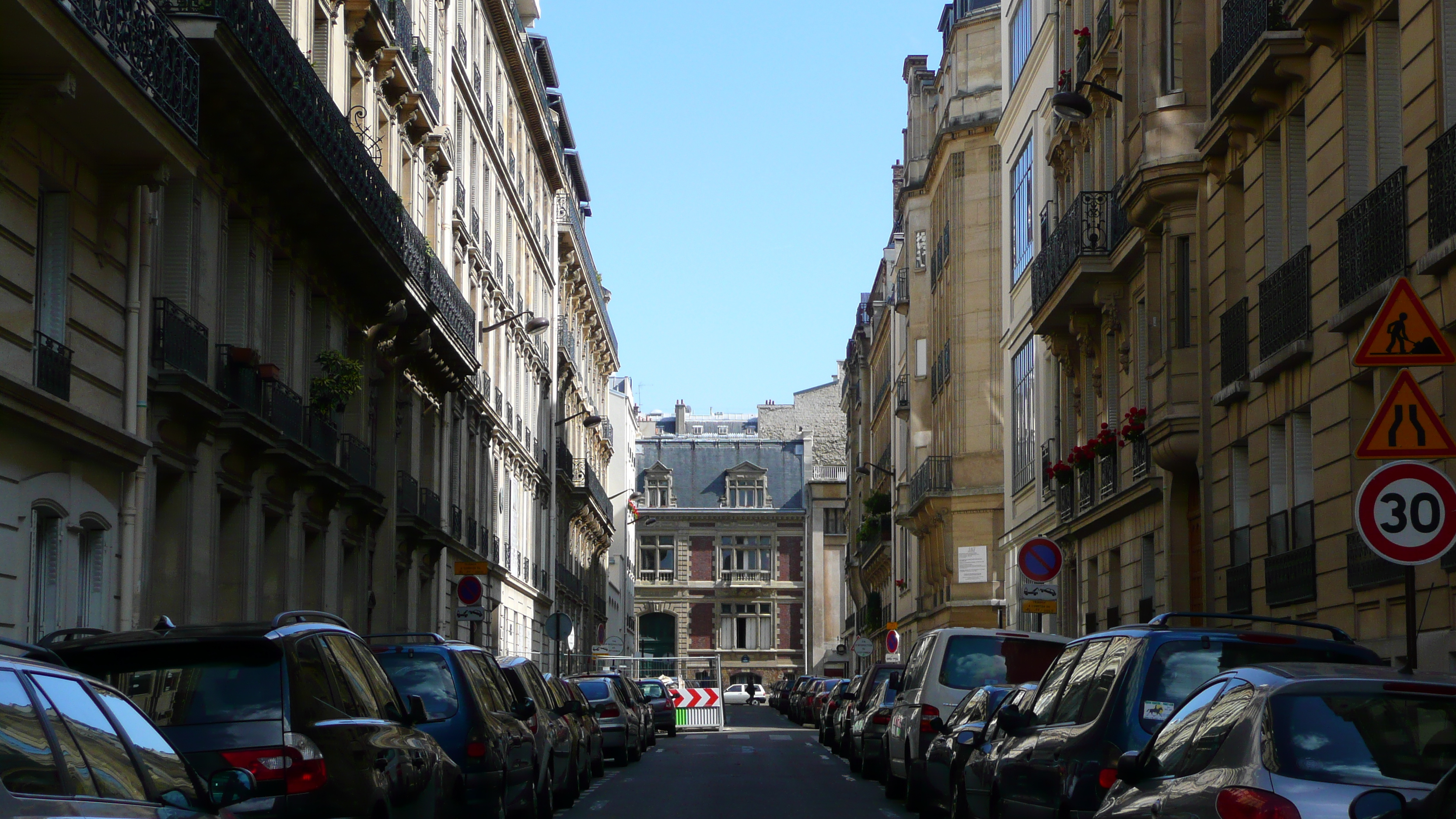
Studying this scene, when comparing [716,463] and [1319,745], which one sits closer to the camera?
[1319,745]

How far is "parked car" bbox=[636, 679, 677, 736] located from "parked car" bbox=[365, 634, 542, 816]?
32.2 meters

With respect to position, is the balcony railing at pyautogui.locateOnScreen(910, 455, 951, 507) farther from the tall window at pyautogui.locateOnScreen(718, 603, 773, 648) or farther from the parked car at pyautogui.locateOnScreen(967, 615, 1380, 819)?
the tall window at pyautogui.locateOnScreen(718, 603, 773, 648)

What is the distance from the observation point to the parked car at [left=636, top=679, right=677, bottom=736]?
49.1 meters

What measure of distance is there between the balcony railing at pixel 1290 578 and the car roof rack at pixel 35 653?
51.9ft

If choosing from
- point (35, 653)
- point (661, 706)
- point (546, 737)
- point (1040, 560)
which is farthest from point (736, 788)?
point (661, 706)

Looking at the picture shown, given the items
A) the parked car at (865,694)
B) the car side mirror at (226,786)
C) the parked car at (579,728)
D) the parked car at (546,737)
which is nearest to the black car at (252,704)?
the car side mirror at (226,786)

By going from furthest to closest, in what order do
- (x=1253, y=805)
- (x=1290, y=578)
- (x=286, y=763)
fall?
(x=1290, y=578) < (x=286, y=763) < (x=1253, y=805)

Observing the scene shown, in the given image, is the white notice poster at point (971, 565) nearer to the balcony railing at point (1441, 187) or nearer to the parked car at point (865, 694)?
the parked car at point (865, 694)

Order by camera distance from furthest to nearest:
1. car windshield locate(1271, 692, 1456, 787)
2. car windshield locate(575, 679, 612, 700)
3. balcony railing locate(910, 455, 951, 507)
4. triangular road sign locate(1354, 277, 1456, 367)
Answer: balcony railing locate(910, 455, 951, 507) < car windshield locate(575, 679, 612, 700) < triangular road sign locate(1354, 277, 1456, 367) < car windshield locate(1271, 692, 1456, 787)

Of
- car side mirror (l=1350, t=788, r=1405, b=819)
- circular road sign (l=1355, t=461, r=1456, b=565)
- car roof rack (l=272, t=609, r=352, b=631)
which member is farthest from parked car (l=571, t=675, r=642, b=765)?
car side mirror (l=1350, t=788, r=1405, b=819)

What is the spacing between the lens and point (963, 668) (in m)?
20.3

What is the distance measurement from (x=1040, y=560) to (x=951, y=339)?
1165 inches

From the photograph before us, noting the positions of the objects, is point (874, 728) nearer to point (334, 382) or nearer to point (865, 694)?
point (865, 694)

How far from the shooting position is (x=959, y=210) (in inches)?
2130
